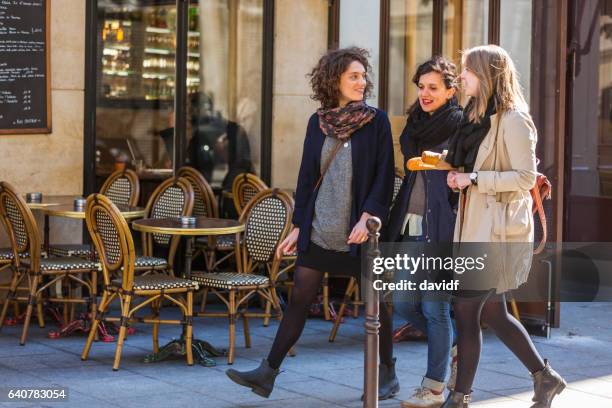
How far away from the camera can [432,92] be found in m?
6.18

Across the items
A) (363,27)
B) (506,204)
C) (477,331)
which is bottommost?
(477,331)

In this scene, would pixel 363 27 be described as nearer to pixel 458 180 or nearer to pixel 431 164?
pixel 431 164

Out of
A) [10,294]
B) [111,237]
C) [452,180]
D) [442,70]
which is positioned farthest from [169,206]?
[452,180]

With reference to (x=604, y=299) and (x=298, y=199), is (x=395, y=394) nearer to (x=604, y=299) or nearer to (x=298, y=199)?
(x=298, y=199)

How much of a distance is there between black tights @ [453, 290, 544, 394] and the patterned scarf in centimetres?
108

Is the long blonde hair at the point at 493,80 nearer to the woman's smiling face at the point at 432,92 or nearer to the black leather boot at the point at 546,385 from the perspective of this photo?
the woman's smiling face at the point at 432,92

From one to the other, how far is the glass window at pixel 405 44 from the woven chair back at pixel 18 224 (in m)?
3.23

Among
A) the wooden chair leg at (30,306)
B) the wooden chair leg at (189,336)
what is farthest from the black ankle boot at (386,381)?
the wooden chair leg at (30,306)

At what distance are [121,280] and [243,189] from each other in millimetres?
2434

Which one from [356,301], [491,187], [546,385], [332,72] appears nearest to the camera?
[491,187]

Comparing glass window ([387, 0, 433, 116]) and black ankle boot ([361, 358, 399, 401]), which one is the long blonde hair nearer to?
black ankle boot ([361, 358, 399, 401])

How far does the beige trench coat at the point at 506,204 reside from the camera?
5500 mm

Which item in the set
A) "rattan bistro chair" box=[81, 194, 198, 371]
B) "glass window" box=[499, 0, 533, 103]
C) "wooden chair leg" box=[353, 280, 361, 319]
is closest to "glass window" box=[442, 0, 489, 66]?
"glass window" box=[499, 0, 533, 103]
